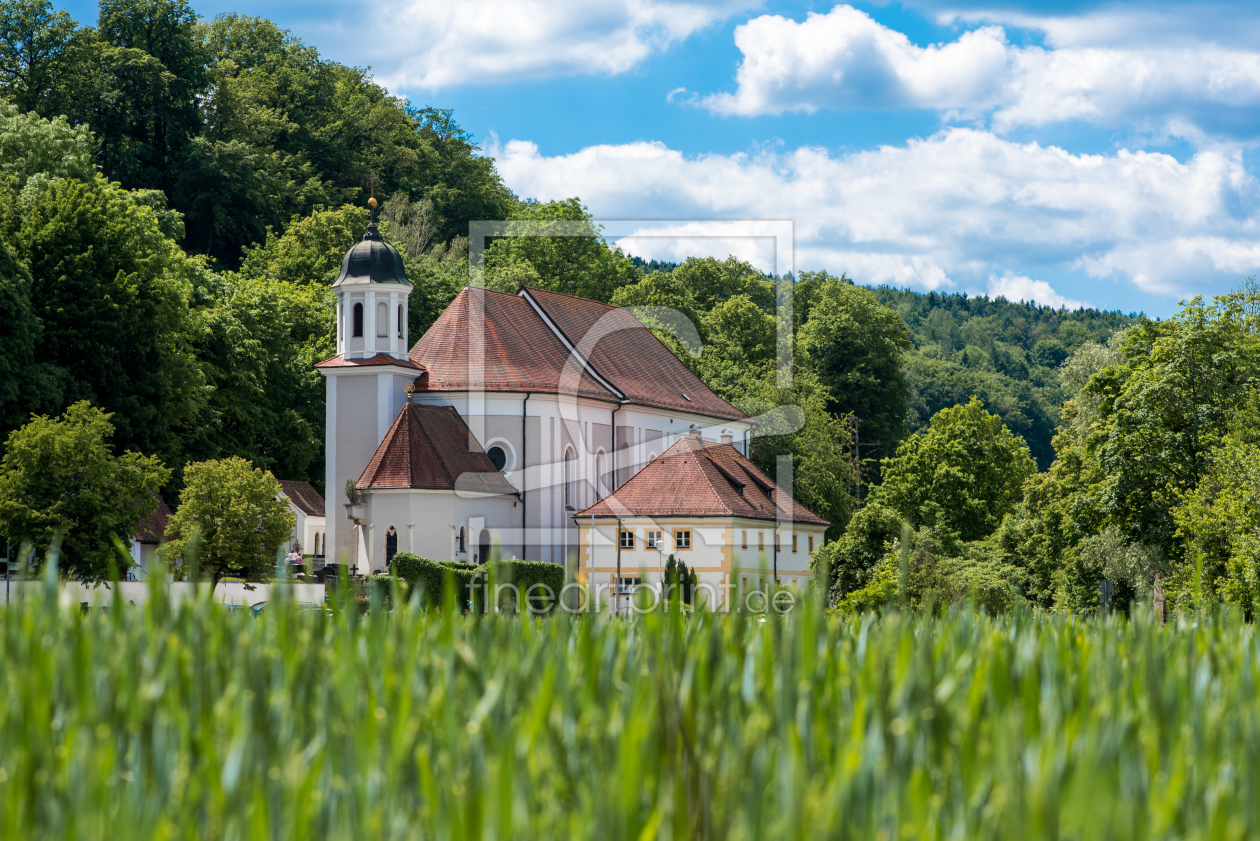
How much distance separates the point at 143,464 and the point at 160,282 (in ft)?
41.8

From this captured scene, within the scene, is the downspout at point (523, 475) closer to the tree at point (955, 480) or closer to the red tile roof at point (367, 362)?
the red tile roof at point (367, 362)

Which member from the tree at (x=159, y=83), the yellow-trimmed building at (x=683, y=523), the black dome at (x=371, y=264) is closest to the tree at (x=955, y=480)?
the yellow-trimmed building at (x=683, y=523)

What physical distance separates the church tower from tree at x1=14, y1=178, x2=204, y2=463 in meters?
5.98

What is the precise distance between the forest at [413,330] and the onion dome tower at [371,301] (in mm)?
6651

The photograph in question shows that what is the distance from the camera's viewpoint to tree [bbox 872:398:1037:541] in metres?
70.3

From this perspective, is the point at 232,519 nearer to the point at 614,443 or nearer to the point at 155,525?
the point at 155,525

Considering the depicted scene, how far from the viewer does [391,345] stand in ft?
175

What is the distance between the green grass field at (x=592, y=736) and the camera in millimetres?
1986

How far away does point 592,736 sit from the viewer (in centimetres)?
249

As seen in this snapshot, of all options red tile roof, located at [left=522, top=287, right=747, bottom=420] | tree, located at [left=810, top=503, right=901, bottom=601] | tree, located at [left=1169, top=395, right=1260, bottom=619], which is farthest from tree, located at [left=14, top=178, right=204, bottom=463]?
tree, located at [left=1169, top=395, right=1260, bottom=619]

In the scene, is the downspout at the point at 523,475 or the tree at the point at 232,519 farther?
the downspout at the point at 523,475

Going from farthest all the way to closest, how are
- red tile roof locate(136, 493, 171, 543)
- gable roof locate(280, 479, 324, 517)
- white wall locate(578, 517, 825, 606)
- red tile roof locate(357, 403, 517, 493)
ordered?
gable roof locate(280, 479, 324, 517)
white wall locate(578, 517, 825, 606)
red tile roof locate(357, 403, 517, 493)
red tile roof locate(136, 493, 171, 543)

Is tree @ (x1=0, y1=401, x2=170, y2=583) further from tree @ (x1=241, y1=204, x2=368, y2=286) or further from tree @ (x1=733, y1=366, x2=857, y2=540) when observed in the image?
tree @ (x1=733, y1=366, x2=857, y2=540)

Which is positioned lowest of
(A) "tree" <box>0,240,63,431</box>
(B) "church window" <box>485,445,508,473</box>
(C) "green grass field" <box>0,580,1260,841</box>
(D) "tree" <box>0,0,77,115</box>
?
(C) "green grass field" <box>0,580,1260,841</box>
